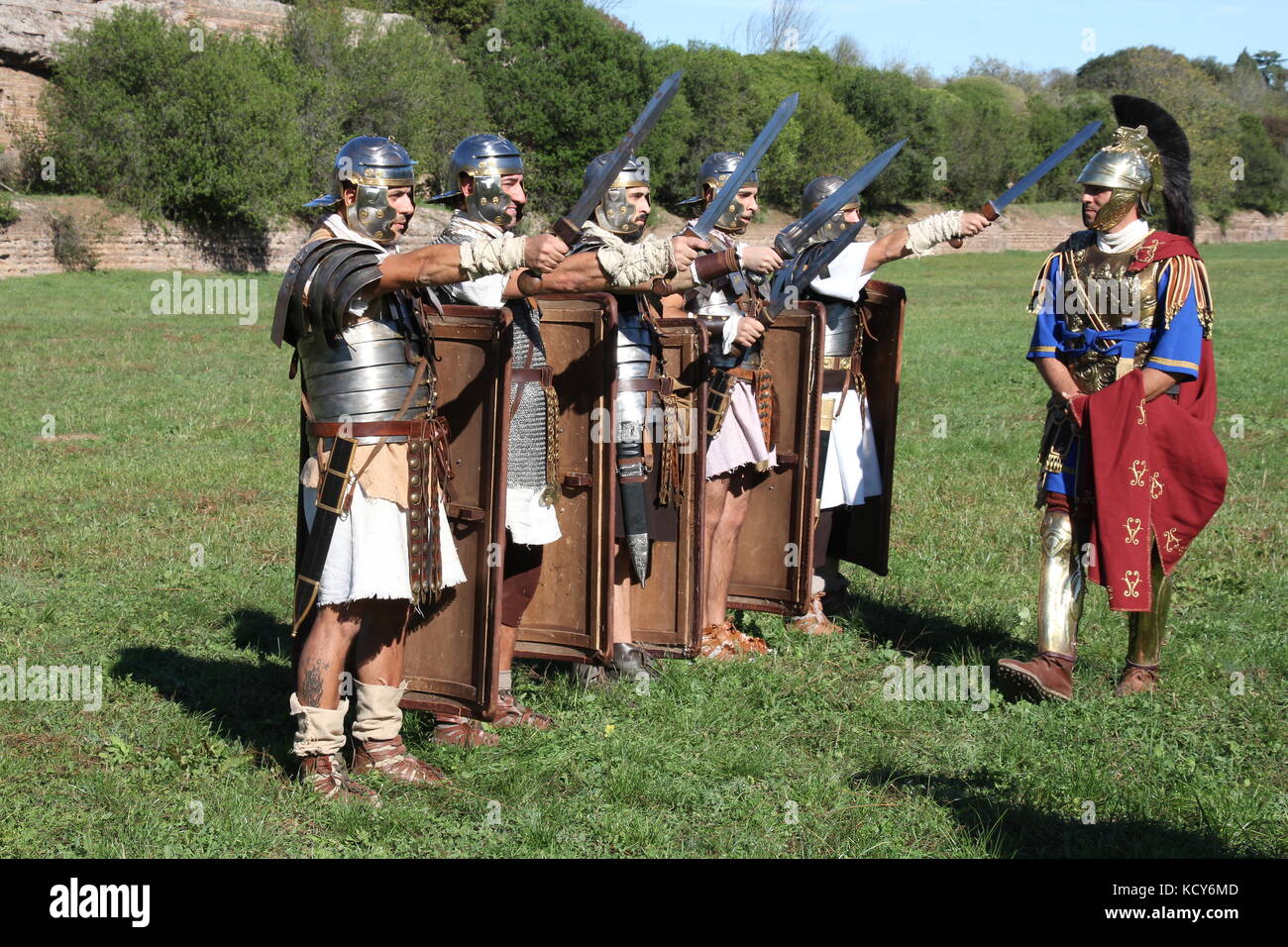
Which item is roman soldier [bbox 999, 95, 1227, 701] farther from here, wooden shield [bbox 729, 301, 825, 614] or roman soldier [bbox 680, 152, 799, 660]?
roman soldier [bbox 680, 152, 799, 660]

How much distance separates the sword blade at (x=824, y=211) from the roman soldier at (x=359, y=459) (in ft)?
4.24

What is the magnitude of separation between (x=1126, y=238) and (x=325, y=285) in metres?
3.14

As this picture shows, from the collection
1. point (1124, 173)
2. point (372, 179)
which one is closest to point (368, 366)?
point (372, 179)

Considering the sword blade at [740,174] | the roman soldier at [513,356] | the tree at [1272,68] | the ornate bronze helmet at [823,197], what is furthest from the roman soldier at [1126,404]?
the tree at [1272,68]

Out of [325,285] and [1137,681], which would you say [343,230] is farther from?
[1137,681]

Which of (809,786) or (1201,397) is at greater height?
(1201,397)

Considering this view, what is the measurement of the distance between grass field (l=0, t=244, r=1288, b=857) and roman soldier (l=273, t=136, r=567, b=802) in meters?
0.47

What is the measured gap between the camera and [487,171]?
466 centimetres

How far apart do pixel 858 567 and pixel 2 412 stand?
25.2 feet

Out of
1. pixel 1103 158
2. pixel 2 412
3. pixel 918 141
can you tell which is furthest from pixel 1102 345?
pixel 918 141

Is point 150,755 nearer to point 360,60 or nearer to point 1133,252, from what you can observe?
point 1133,252

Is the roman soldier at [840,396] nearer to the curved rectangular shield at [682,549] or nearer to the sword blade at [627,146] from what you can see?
the curved rectangular shield at [682,549]

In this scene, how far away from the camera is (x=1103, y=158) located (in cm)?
516

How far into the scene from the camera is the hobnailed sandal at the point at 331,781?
415 cm
